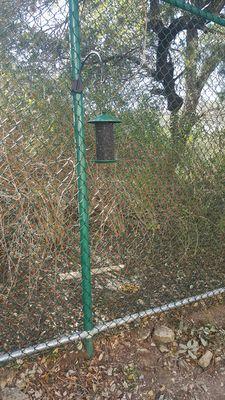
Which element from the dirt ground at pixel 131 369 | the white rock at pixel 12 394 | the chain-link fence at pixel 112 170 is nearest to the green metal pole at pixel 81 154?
the chain-link fence at pixel 112 170

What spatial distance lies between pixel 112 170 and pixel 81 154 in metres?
Answer: 1.04

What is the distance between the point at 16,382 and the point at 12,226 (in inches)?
34.6

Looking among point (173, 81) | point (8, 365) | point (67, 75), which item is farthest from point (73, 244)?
point (173, 81)

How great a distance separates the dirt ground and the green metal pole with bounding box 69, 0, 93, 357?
0.13 m

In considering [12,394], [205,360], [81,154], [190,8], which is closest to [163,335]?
[205,360]

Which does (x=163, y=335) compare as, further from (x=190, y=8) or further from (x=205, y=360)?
(x=190, y=8)

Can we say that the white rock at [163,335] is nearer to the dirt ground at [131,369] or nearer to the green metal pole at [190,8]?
the dirt ground at [131,369]

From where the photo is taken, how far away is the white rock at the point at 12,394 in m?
1.60

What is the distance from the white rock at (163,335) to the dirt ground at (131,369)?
3 cm

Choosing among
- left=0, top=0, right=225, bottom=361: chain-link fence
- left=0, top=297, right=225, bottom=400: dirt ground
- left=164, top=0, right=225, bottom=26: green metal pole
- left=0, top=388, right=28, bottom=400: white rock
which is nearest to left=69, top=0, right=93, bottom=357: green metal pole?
left=0, top=0, right=225, bottom=361: chain-link fence

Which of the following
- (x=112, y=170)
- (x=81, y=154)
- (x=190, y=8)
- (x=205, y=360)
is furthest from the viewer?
(x=112, y=170)

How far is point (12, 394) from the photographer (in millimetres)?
1615

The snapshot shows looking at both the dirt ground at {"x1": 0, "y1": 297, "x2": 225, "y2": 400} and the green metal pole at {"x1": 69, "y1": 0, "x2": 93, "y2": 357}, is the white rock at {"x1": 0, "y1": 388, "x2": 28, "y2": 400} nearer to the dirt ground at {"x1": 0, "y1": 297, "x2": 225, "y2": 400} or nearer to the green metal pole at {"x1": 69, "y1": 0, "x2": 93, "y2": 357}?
the dirt ground at {"x1": 0, "y1": 297, "x2": 225, "y2": 400}

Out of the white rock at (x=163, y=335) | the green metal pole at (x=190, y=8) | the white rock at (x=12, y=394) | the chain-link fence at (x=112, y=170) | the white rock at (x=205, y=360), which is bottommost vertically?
the white rock at (x=205, y=360)
